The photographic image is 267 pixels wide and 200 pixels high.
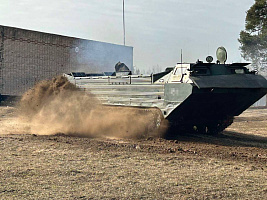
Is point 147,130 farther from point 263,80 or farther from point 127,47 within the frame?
point 127,47

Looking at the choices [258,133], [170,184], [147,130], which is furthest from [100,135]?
[170,184]

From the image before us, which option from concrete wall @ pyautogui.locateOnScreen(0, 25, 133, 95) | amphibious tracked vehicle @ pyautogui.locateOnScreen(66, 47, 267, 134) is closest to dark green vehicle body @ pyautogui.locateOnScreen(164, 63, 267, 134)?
amphibious tracked vehicle @ pyautogui.locateOnScreen(66, 47, 267, 134)

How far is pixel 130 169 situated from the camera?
630 cm

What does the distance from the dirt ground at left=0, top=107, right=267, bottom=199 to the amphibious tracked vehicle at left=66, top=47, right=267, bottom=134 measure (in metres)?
0.85

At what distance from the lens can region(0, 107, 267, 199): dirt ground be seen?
Result: 4.99 m

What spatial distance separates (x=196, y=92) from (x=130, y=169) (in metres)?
3.17

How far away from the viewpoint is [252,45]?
84.0 feet

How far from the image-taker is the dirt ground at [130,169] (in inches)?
196

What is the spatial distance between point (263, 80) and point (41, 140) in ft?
18.2

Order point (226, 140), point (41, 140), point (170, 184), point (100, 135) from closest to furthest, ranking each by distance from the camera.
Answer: point (170, 184), point (41, 140), point (226, 140), point (100, 135)

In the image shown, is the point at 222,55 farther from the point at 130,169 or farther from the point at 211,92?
the point at 130,169

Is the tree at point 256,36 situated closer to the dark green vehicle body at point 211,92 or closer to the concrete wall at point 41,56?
the concrete wall at point 41,56

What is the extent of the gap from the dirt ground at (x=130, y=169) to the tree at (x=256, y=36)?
16535 millimetres

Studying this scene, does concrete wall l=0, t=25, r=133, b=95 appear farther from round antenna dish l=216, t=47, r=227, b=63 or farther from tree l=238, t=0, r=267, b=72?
round antenna dish l=216, t=47, r=227, b=63
